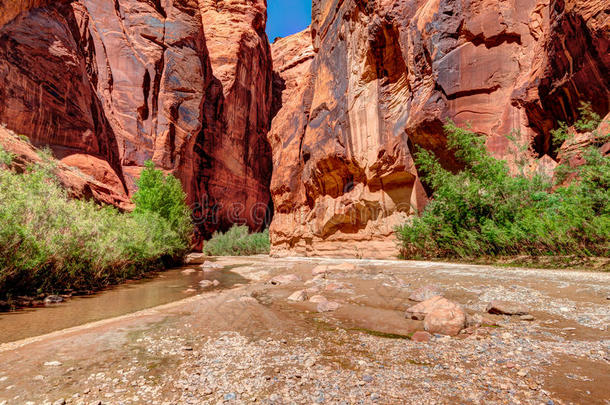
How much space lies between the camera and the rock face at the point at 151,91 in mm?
17719

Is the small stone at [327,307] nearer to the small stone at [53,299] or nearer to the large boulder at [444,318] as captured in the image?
the large boulder at [444,318]

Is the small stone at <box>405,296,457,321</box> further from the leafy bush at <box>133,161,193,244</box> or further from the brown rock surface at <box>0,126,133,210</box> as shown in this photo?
the leafy bush at <box>133,161,193,244</box>

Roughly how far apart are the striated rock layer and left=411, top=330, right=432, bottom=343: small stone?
30.5ft

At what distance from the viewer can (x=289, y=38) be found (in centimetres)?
4884

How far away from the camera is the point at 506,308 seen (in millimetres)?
3482

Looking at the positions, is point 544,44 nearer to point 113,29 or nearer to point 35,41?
point 35,41

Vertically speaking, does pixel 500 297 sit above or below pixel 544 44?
below

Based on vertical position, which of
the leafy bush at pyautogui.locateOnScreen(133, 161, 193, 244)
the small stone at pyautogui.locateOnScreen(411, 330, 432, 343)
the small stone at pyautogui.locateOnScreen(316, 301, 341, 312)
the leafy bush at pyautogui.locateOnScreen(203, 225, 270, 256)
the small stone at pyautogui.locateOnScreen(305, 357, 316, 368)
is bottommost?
the leafy bush at pyautogui.locateOnScreen(203, 225, 270, 256)

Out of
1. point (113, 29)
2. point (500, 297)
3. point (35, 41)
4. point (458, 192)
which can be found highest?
point (113, 29)

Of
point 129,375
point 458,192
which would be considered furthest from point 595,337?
point 458,192

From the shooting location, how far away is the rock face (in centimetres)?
1772

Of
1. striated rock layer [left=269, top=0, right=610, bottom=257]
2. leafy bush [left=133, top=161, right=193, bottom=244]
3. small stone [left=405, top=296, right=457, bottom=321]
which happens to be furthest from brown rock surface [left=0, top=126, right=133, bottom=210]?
striated rock layer [left=269, top=0, right=610, bottom=257]

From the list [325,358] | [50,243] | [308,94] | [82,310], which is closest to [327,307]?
[325,358]

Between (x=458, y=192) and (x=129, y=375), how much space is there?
32.4 ft
